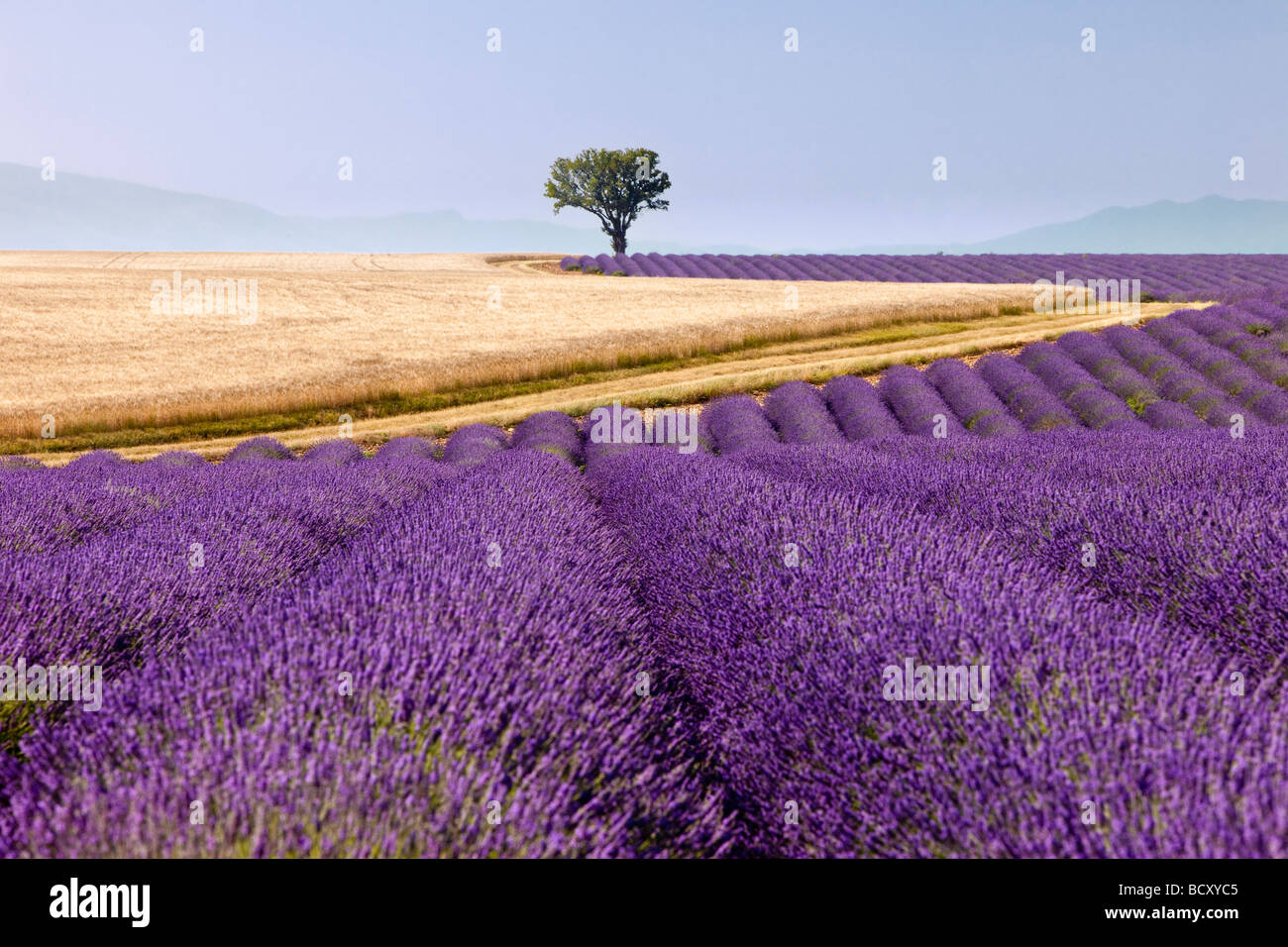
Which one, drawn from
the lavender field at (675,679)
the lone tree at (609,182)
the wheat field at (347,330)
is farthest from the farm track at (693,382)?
the lone tree at (609,182)

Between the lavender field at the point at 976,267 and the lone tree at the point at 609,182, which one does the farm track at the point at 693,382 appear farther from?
the lone tree at the point at 609,182

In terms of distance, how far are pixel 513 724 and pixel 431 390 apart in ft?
49.9

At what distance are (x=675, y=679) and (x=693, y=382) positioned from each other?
529 inches

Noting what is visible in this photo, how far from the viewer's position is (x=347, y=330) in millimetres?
19906

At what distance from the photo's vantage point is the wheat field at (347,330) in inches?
588

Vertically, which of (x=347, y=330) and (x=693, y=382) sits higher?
(x=347, y=330)

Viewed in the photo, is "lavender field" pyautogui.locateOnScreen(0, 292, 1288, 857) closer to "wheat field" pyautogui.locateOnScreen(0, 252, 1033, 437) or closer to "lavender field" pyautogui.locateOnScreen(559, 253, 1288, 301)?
"wheat field" pyautogui.locateOnScreen(0, 252, 1033, 437)

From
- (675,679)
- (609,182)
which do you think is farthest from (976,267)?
(675,679)

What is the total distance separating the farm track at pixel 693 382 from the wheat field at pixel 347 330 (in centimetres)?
114

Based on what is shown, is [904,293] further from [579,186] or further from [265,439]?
[579,186]

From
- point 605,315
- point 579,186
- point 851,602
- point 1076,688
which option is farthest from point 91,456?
point 579,186

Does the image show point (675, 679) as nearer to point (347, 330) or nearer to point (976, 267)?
point (347, 330)

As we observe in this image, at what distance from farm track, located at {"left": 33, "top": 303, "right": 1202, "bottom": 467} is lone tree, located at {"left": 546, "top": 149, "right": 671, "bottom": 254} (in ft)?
86.6

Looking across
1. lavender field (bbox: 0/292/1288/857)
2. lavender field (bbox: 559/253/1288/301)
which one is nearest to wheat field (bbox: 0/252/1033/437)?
lavender field (bbox: 559/253/1288/301)
